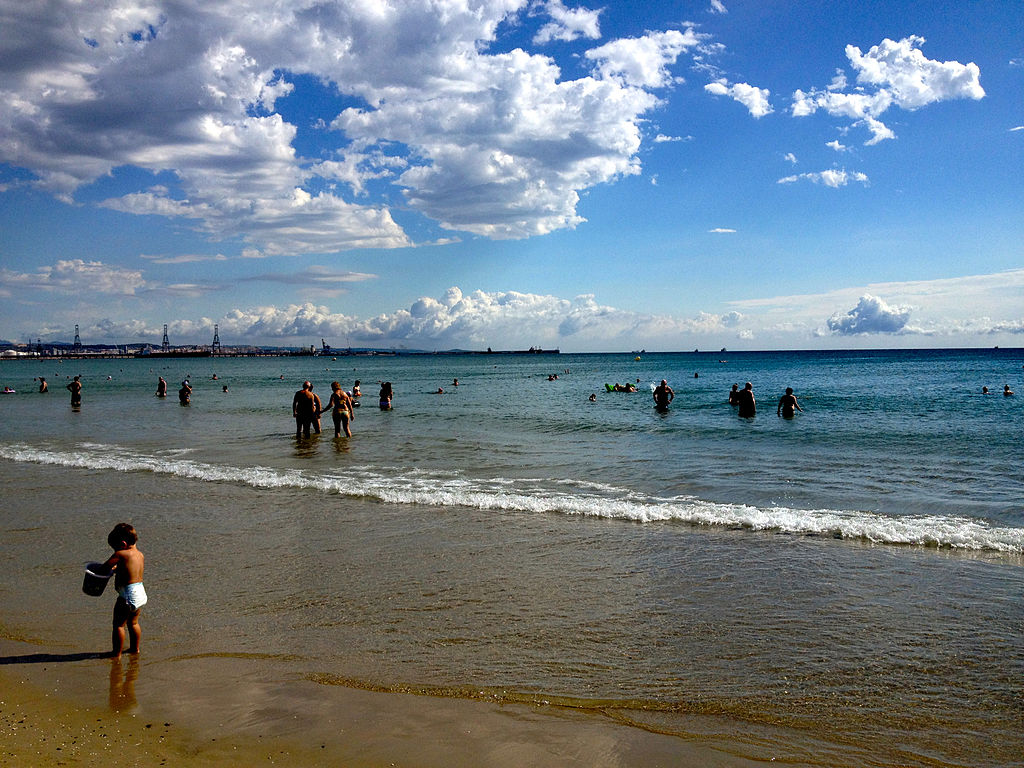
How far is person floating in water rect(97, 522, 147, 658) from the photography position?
578 centimetres

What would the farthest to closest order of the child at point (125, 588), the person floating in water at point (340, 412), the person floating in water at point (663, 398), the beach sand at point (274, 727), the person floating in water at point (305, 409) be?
the person floating in water at point (663, 398), the person floating in water at point (305, 409), the person floating in water at point (340, 412), the child at point (125, 588), the beach sand at point (274, 727)

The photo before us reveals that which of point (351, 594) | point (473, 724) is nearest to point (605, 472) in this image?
point (351, 594)

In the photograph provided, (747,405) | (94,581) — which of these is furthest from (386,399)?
(94,581)

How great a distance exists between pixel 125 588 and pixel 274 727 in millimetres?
2174

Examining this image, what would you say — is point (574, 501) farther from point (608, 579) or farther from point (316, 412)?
Result: point (316, 412)

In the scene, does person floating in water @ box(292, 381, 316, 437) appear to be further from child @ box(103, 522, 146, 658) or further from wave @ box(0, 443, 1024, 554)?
child @ box(103, 522, 146, 658)

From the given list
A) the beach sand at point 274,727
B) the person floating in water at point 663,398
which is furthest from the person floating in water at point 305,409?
the beach sand at point 274,727

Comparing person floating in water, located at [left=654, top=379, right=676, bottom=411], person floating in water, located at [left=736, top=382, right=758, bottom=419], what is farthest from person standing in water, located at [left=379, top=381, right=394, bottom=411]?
person floating in water, located at [left=736, top=382, right=758, bottom=419]

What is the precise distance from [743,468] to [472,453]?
24.3ft

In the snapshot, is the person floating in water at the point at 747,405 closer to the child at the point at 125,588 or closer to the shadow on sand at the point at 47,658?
the child at the point at 125,588

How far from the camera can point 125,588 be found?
19.0 feet

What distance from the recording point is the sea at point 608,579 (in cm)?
507

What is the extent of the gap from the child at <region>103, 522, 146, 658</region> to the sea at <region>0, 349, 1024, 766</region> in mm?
343

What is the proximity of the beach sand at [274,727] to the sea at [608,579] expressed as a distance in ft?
0.82
